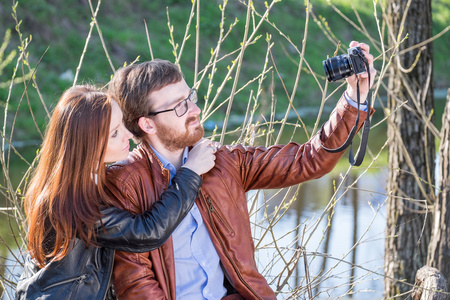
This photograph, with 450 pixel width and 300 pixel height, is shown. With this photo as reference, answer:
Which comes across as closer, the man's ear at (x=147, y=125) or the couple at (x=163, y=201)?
the couple at (x=163, y=201)

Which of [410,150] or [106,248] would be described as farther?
[410,150]

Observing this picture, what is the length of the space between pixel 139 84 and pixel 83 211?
0.43 metres

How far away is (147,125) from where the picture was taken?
2.07m

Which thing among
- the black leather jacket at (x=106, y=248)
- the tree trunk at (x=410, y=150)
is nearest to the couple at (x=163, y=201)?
the black leather jacket at (x=106, y=248)

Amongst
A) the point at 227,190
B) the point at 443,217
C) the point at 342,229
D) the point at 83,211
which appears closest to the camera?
the point at 83,211

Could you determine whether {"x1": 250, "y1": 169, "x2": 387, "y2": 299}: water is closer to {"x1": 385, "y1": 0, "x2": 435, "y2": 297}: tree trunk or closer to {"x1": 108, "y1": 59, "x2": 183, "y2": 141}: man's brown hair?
{"x1": 385, "y1": 0, "x2": 435, "y2": 297}: tree trunk

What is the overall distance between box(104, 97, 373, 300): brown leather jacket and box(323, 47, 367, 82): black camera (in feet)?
0.27

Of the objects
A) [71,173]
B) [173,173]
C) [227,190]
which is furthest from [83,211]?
[227,190]

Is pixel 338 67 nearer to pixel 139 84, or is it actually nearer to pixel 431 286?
pixel 139 84

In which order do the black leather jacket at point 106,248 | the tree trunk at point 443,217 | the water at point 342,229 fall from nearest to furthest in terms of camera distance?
the black leather jacket at point 106,248, the tree trunk at point 443,217, the water at point 342,229

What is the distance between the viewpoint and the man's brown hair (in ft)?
6.68

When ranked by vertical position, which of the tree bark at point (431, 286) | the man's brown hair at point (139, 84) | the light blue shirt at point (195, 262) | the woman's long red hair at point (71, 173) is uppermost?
the man's brown hair at point (139, 84)

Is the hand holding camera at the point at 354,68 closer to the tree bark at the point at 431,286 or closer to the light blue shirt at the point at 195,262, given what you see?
the light blue shirt at the point at 195,262

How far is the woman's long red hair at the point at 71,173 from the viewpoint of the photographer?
185 cm
